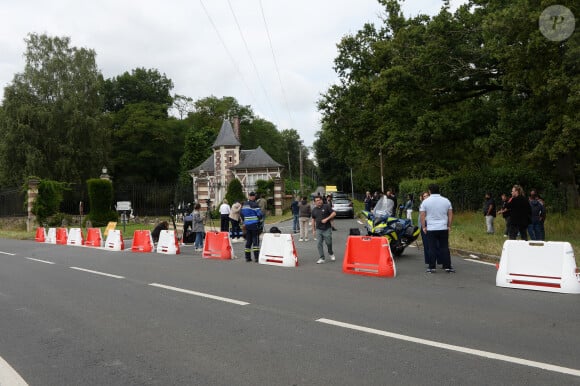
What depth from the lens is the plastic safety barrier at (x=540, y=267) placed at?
26.1ft

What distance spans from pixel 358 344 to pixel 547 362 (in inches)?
69.6

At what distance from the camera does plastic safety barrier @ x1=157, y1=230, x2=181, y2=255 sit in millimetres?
16016

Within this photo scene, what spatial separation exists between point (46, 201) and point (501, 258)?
2985 centimetres

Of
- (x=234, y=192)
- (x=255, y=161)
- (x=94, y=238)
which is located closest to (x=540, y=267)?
(x=94, y=238)

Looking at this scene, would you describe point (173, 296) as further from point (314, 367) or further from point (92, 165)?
point (92, 165)

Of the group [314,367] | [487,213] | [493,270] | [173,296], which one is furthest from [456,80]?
[314,367]

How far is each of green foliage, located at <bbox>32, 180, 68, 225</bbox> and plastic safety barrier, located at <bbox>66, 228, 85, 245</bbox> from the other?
10.9 meters

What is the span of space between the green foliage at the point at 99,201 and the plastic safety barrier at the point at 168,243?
16870 millimetres

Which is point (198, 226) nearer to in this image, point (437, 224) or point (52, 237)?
point (437, 224)

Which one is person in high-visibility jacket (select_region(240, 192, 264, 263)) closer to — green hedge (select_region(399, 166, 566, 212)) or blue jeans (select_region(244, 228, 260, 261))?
blue jeans (select_region(244, 228, 260, 261))

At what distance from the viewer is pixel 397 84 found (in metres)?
23.8

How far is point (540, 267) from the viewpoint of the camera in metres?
8.27

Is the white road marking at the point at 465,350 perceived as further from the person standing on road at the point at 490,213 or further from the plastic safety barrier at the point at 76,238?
the plastic safety barrier at the point at 76,238

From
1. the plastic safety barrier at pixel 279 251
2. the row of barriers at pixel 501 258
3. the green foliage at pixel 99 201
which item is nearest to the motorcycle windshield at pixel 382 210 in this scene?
the row of barriers at pixel 501 258
